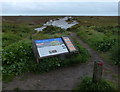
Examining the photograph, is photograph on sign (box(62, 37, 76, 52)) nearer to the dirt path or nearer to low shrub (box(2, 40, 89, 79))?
low shrub (box(2, 40, 89, 79))

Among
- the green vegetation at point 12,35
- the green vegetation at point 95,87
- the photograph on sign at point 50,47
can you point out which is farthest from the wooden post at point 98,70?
the green vegetation at point 12,35

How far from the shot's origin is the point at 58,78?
17.0 feet

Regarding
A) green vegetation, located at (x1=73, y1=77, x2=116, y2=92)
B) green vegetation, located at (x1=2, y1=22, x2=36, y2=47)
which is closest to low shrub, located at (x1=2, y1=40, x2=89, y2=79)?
green vegetation, located at (x1=73, y1=77, x2=116, y2=92)

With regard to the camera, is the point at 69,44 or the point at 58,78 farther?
the point at 69,44

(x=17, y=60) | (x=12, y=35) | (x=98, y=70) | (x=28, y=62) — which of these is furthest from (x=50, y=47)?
(x=12, y=35)

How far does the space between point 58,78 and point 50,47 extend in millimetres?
1718

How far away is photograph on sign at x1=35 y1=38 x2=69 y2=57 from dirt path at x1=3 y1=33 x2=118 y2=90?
873 millimetres

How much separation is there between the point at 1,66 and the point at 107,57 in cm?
540

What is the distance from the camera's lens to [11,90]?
440cm

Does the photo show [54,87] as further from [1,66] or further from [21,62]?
[1,66]

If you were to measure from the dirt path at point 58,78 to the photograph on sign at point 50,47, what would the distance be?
873 millimetres

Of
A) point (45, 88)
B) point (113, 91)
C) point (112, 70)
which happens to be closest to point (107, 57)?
point (112, 70)

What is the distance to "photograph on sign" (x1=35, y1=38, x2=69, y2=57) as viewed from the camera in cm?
602

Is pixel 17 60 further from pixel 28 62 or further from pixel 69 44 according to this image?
pixel 69 44
